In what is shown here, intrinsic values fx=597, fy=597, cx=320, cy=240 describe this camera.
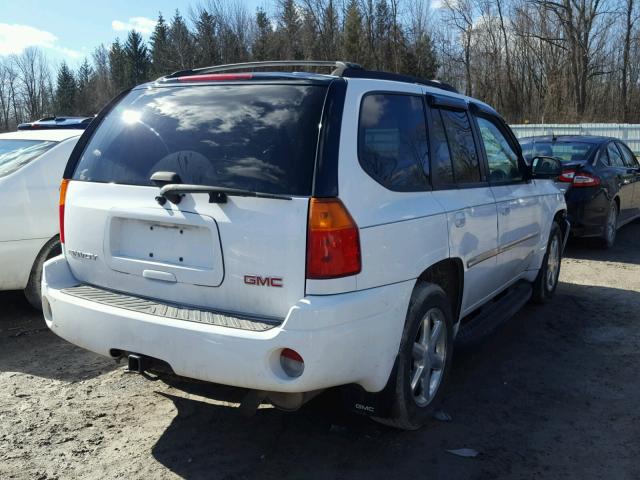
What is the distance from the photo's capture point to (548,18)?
1619 inches

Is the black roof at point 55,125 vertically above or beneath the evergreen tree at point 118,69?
beneath

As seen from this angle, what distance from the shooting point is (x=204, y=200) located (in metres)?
2.90

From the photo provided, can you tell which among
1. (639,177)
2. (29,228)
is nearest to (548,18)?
(639,177)

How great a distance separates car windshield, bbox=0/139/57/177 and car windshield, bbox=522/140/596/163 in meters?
6.63

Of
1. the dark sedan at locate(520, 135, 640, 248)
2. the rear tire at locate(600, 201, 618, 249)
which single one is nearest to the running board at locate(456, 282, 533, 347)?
the dark sedan at locate(520, 135, 640, 248)

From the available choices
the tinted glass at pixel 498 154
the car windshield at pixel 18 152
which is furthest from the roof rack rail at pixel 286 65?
the car windshield at pixel 18 152

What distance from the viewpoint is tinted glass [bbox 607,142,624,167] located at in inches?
361

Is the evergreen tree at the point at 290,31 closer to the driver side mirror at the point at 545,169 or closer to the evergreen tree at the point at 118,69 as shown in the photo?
the evergreen tree at the point at 118,69

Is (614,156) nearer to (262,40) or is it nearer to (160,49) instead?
(262,40)

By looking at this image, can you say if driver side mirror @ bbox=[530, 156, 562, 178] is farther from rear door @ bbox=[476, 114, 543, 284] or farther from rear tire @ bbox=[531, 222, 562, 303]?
rear tire @ bbox=[531, 222, 562, 303]

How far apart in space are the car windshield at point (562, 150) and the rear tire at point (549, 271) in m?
2.87

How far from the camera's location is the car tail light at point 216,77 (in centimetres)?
317

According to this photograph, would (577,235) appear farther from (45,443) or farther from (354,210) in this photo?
(45,443)

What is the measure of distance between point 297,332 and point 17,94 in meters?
78.9
